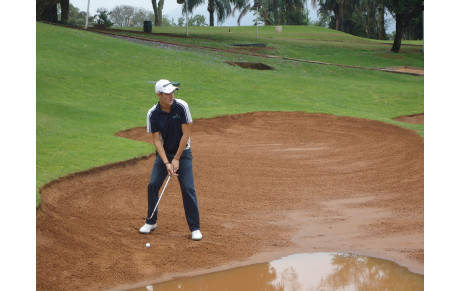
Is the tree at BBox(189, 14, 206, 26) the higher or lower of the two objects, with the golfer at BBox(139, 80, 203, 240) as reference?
higher

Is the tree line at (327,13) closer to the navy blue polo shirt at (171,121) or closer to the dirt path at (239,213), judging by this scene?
the dirt path at (239,213)

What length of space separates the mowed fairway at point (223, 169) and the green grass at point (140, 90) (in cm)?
9

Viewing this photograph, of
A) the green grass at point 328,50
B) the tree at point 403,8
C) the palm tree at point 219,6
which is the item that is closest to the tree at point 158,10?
the palm tree at point 219,6

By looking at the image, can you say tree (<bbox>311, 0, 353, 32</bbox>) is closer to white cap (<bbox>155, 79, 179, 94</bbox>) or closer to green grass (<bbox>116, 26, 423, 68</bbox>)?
green grass (<bbox>116, 26, 423, 68</bbox>)

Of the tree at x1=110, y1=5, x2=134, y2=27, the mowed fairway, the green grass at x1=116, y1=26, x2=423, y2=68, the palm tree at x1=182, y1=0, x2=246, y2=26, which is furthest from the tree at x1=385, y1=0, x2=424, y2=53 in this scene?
the tree at x1=110, y1=5, x2=134, y2=27

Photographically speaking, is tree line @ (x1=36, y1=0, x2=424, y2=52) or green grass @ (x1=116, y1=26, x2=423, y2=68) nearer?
green grass @ (x1=116, y1=26, x2=423, y2=68)

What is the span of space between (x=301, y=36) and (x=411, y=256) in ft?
156

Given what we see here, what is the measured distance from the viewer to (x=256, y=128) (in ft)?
68.2

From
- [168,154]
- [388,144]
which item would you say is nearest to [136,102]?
[388,144]

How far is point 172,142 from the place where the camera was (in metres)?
9.08

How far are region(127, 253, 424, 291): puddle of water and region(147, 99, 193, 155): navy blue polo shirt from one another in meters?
1.95

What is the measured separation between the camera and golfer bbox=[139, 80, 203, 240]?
8898 mm

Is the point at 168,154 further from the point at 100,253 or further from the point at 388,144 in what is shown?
the point at 388,144

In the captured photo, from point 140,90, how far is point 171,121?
1615cm
